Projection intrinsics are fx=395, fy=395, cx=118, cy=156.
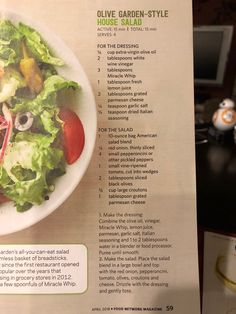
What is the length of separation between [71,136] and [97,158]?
1.9 inches

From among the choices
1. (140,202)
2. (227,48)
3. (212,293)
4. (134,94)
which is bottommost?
(212,293)

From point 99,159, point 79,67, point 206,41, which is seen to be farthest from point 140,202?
point 206,41

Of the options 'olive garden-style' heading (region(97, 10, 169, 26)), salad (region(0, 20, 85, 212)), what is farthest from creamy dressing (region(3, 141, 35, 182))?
'olive garden-style' heading (region(97, 10, 169, 26))

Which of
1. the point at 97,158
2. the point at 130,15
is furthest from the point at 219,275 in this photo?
the point at 130,15

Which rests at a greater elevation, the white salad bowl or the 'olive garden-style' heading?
the 'olive garden-style' heading

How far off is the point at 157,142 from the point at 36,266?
239mm

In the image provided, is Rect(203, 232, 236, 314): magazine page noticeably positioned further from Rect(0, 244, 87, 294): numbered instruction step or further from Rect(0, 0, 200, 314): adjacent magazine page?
Rect(0, 244, 87, 294): numbered instruction step

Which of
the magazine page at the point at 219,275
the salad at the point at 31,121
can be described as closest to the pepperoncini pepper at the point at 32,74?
the salad at the point at 31,121

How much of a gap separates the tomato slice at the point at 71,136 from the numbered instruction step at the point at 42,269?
0.13 meters

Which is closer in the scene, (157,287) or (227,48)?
(157,287)

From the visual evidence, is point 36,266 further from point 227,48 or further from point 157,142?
point 227,48

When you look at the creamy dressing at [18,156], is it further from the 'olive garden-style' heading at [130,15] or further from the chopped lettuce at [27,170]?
the 'olive garden-style' heading at [130,15]

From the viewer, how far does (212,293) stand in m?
0.62

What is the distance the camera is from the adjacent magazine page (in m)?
0.54
